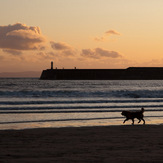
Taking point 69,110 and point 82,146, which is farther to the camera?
point 69,110

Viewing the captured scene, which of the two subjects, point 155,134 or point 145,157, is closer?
point 145,157

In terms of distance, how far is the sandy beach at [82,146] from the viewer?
23.2 feet

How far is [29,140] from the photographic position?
30.8 ft

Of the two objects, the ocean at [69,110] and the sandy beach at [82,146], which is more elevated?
→ the sandy beach at [82,146]

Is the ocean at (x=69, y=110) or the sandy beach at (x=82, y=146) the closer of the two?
the sandy beach at (x=82, y=146)

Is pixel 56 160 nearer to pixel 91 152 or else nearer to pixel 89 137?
pixel 91 152

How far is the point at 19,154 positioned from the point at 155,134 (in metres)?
4.69

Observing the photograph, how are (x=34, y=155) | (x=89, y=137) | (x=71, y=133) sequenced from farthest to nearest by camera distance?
(x=71, y=133) < (x=89, y=137) < (x=34, y=155)

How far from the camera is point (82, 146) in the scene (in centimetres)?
845

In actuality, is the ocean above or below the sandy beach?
below

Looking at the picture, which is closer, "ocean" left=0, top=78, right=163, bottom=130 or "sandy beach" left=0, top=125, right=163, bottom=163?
"sandy beach" left=0, top=125, right=163, bottom=163

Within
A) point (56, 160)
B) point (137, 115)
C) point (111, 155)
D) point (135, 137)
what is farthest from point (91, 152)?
point (137, 115)

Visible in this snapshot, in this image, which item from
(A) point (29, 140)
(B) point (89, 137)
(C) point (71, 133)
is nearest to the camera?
(A) point (29, 140)

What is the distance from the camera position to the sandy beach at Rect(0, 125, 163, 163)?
7078 millimetres
